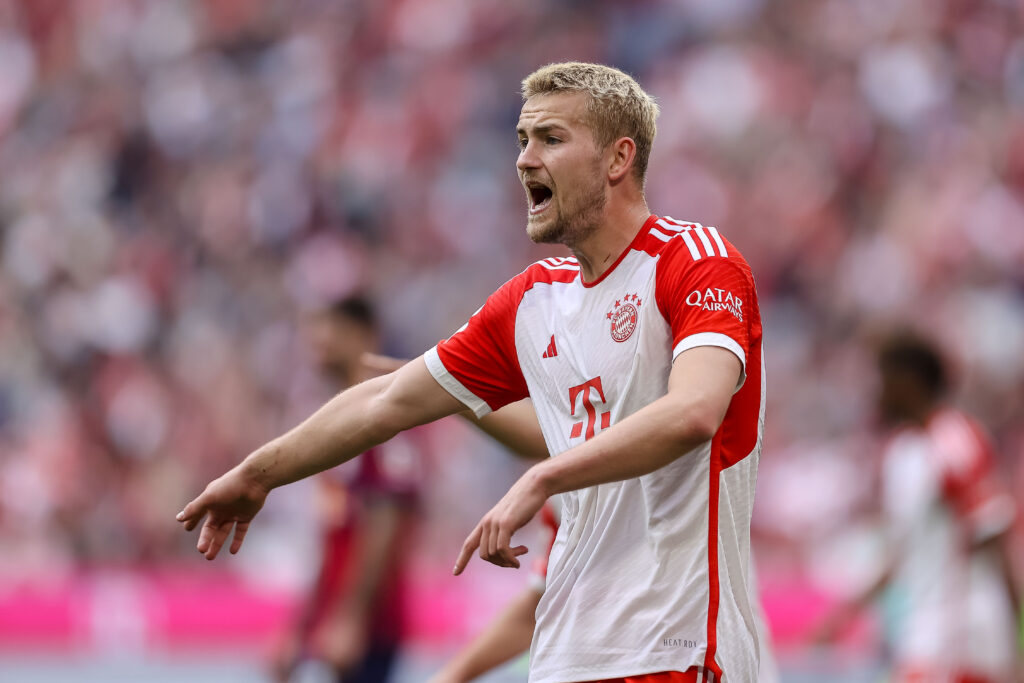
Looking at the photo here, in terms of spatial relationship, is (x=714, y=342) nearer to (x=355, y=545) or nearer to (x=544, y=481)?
(x=544, y=481)

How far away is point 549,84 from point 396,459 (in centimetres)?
338

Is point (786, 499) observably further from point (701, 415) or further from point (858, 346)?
point (701, 415)

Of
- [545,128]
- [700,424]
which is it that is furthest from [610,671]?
[545,128]

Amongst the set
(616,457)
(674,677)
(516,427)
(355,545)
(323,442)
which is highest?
(516,427)

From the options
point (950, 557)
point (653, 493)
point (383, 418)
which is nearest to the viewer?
point (653, 493)

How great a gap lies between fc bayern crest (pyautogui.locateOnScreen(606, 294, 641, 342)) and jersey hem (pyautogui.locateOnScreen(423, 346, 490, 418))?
1.73ft

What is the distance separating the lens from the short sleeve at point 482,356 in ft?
13.6

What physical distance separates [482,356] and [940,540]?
3706mm

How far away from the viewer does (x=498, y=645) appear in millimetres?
4961

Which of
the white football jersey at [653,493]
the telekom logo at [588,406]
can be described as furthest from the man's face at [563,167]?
the telekom logo at [588,406]

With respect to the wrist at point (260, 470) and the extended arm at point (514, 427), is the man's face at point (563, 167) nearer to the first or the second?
the wrist at point (260, 470)

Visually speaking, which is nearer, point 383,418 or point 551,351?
point 551,351

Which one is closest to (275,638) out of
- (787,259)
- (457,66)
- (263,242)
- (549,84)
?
(263,242)

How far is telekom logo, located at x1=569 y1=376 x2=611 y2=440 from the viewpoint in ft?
12.6
